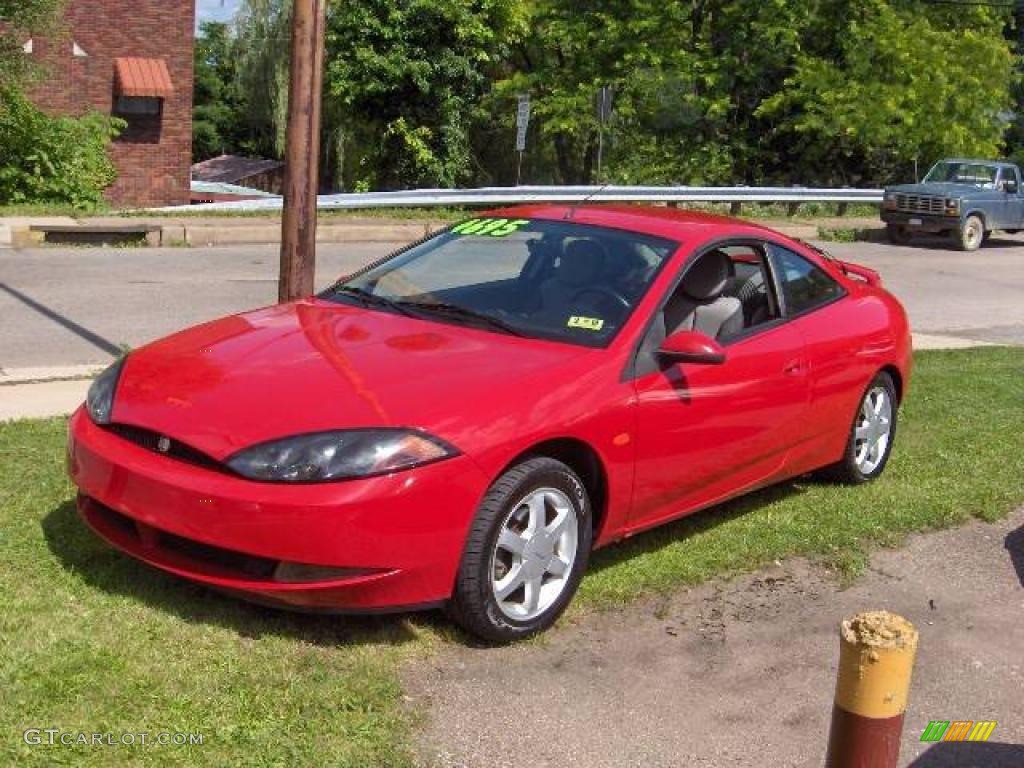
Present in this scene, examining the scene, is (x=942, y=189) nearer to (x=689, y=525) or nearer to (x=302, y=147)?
(x=302, y=147)

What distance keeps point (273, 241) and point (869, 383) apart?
12.6m

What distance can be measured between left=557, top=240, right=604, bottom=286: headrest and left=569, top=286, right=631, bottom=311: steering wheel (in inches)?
2.2

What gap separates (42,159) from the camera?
22344mm

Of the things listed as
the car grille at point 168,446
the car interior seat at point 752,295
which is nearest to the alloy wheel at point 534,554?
the car grille at point 168,446

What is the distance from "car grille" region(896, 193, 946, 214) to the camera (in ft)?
74.4

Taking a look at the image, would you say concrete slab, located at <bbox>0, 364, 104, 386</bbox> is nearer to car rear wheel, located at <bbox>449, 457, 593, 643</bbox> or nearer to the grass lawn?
the grass lawn

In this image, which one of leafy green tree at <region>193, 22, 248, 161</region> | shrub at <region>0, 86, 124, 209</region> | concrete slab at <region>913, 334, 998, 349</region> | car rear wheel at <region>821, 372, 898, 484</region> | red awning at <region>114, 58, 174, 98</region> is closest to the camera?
car rear wheel at <region>821, 372, 898, 484</region>

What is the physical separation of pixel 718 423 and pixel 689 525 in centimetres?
81

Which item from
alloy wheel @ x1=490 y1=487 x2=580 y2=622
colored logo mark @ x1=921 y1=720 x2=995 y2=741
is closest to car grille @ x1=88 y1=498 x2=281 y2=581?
alloy wheel @ x1=490 y1=487 x2=580 y2=622

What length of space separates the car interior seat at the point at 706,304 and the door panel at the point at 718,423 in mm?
109

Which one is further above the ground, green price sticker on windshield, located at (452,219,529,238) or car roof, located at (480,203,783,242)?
car roof, located at (480,203,783,242)

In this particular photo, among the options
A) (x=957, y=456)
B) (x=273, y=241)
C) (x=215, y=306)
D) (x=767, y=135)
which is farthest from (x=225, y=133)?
(x=957, y=456)

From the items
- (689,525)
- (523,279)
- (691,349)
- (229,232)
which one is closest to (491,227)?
(523,279)

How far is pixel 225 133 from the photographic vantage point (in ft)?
211
